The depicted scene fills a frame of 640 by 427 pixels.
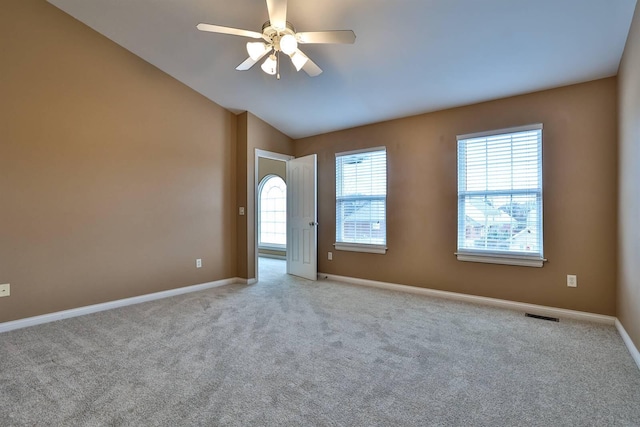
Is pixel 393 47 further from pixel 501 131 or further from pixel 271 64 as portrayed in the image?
pixel 501 131

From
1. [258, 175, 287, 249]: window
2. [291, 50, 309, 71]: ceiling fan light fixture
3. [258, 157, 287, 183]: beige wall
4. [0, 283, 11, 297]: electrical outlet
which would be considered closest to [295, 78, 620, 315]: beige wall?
[291, 50, 309, 71]: ceiling fan light fixture

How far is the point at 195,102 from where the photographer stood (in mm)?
4465

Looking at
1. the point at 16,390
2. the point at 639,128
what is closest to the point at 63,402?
the point at 16,390

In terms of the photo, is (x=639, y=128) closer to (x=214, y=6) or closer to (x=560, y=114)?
(x=560, y=114)

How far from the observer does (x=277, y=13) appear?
2.19 meters

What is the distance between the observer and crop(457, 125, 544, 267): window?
136 inches

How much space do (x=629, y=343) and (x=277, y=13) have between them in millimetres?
3734

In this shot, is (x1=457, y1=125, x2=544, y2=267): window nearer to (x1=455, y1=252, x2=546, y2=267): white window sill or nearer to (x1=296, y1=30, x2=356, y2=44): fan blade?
(x1=455, y1=252, x2=546, y2=267): white window sill

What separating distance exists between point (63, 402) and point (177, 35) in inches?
136

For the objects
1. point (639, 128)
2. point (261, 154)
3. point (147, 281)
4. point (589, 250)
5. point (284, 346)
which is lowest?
point (284, 346)

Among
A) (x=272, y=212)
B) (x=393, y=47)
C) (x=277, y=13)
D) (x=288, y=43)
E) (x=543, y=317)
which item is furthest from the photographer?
(x=272, y=212)

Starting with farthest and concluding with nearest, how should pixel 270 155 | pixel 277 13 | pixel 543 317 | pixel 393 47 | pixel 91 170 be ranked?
1. pixel 270 155
2. pixel 91 170
3. pixel 543 317
4. pixel 393 47
5. pixel 277 13

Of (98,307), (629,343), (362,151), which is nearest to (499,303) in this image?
(629,343)

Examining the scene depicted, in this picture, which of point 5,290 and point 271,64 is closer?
point 271,64
